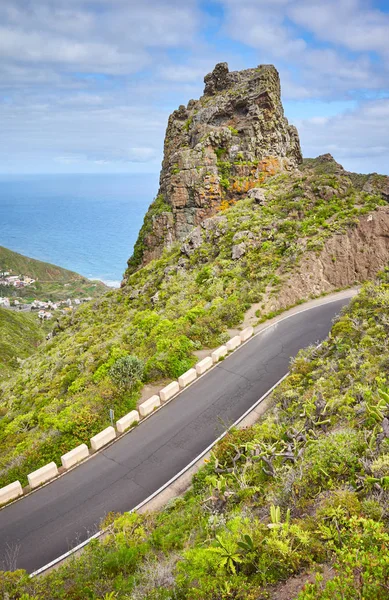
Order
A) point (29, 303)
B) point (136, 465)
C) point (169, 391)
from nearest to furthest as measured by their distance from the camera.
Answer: point (136, 465)
point (169, 391)
point (29, 303)

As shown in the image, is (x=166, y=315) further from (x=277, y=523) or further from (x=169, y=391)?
(x=277, y=523)

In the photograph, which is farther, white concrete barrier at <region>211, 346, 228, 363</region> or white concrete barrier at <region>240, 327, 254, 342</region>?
white concrete barrier at <region>240, 327, 254, 342</region>

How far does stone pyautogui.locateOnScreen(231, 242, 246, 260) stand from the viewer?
25.7 metres

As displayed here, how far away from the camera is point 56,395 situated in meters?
17.5

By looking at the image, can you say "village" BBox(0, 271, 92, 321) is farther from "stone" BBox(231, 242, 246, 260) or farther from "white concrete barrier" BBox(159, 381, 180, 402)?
"white concrete barrier" BBox(159, 381, 180, 402)

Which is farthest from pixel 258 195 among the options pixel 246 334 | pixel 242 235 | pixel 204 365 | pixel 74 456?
pixel 74 456

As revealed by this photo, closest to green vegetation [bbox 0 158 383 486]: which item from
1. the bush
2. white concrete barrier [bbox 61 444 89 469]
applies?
the bush

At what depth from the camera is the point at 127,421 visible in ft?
42.6

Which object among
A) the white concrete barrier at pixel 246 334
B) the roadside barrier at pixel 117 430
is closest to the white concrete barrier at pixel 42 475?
the roadside barrier at pixel 117 430

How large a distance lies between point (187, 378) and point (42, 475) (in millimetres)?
6238

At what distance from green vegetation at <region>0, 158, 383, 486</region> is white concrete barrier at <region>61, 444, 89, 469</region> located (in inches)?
26.8

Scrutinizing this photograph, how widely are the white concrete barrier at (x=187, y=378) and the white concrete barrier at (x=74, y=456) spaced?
14.7ft

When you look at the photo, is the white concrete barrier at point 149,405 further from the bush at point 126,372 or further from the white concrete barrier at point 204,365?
the white concrete barrier at point 204,365

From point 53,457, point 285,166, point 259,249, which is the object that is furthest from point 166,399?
point 285,166
